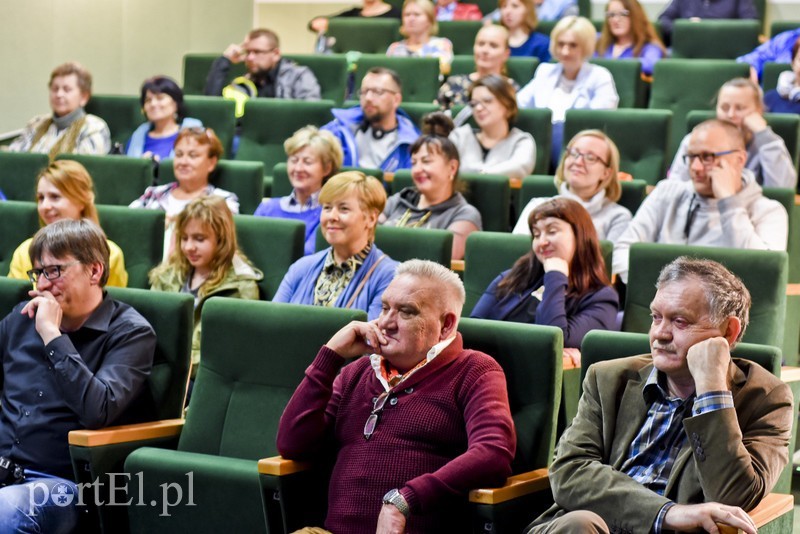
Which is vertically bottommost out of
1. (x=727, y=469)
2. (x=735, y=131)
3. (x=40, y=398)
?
(x=40, y=398)

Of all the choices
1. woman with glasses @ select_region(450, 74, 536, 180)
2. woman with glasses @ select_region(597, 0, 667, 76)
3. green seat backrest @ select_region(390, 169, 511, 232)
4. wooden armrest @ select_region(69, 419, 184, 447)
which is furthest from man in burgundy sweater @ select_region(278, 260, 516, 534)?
woman with glasses @ select_region(597, 0, 667, 76)

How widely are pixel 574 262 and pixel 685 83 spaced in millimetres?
2219

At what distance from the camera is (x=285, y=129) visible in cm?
480

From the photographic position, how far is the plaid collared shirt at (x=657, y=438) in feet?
6.55

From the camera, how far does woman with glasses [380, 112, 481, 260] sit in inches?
146

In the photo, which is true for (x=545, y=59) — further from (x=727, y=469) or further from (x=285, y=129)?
(x=727, y=469)

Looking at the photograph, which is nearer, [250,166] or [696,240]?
[696,240]

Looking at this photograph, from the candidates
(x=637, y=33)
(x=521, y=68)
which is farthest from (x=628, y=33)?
(x=521, y=68)

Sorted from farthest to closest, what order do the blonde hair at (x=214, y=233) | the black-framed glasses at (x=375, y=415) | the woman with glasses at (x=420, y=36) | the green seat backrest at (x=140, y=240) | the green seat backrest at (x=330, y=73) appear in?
1. the woman with glasses at (x=420, y=36)
2. the green seat backrest at (x=330, y=73)
3. the green seat backrest at (x=140, y=240)
4. the blonde hair at (x=214, y=233)
5. the black-framed glasses at (x=375, y=415)

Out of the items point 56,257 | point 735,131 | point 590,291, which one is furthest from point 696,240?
point 56,257

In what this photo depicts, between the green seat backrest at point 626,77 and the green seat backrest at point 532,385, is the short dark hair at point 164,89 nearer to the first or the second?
the green seat backrest at point 626,77

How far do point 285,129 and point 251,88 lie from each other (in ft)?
2.16

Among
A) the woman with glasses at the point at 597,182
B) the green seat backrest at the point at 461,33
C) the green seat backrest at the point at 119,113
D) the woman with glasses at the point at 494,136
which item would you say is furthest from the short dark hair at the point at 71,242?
the green seat backrest at the point at 461,33

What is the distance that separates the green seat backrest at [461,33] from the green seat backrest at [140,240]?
9.12 feet
